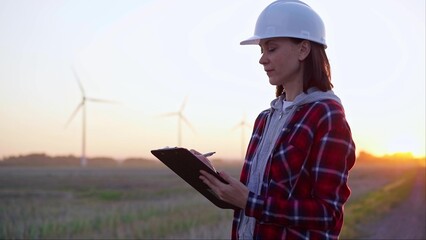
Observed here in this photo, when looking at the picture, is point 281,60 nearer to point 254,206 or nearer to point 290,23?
point 290,23

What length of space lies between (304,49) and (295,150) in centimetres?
47

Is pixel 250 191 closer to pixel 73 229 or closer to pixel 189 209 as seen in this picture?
pixel 73 229

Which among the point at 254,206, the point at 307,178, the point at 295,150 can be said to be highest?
the point at 295,150

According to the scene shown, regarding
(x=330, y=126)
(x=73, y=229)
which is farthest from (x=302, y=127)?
(x=73, y=229)

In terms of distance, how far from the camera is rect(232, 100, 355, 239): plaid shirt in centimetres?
266

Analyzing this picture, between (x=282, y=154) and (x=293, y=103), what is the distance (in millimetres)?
252

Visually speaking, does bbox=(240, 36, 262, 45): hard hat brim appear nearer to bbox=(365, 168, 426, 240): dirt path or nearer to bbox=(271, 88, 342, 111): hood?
bbox=(271, 88, 342, 111): hood

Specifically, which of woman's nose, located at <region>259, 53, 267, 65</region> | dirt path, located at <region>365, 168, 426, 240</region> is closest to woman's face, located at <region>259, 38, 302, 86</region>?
woman's nose, located at <region>259, 53, 267, 65</region>

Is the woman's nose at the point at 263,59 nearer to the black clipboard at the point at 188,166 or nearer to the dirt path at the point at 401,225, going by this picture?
the black clipboard at the point at 188,166

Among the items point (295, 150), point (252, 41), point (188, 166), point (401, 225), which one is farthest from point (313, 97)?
point (401, 225)

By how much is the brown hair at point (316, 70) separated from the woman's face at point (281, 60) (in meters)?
0.03

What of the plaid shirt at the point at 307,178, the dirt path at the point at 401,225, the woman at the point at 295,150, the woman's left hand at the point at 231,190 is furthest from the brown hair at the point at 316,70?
the dirt path at the point at 401,225

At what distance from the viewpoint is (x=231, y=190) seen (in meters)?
2.74

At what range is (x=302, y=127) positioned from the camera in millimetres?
2758
